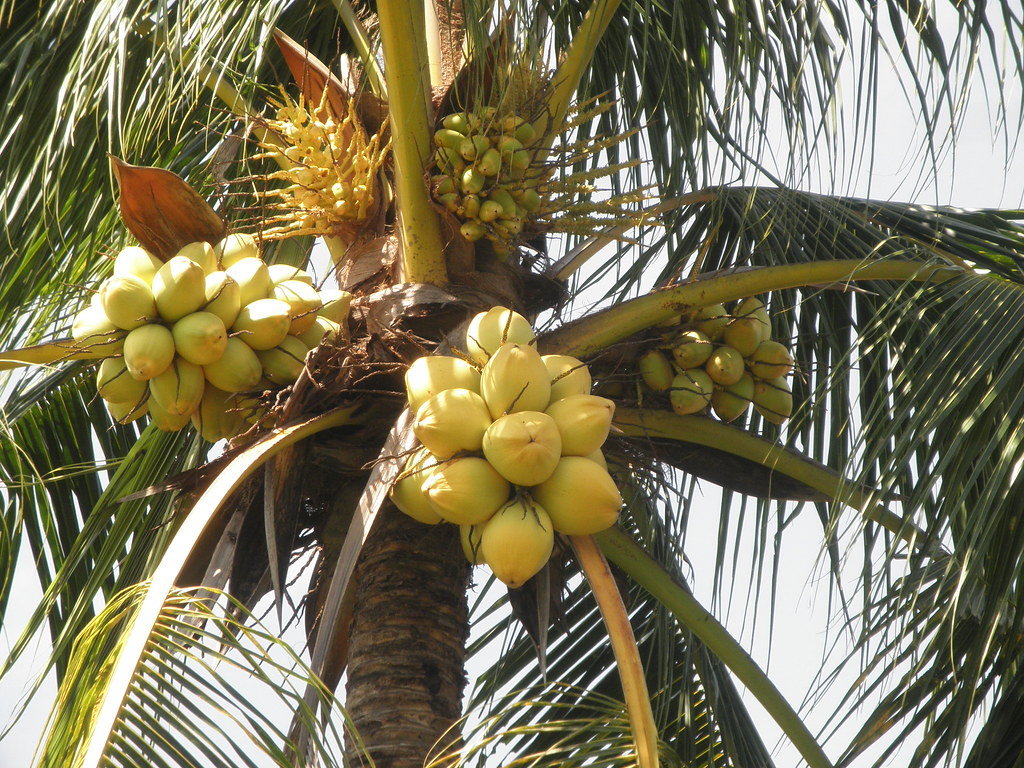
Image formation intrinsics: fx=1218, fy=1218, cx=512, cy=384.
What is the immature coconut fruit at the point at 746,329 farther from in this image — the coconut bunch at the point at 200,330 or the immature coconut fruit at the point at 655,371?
the coconut bunch at the point at 200,330

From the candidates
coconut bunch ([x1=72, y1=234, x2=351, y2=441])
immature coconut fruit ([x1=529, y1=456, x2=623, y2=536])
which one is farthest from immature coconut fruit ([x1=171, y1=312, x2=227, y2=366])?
immature coconut fruit ([x1=529, y1=456, x2=623, y2=536])

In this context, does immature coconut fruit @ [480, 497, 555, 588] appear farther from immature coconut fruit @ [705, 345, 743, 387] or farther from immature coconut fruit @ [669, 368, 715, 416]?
immature coconut fruit @ [705, 345, 743, 387]

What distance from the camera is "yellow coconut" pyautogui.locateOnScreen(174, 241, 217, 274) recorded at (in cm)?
267

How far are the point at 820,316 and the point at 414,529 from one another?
1.54 meters

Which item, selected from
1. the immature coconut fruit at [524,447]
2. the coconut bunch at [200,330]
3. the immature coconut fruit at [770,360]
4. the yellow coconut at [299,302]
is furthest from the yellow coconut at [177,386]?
the immature coconut fruit at [770,360]

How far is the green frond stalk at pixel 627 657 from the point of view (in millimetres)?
2176

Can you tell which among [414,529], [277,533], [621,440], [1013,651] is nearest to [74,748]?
[277,533]

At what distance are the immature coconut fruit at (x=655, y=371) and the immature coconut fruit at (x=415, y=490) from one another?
72 centimetres

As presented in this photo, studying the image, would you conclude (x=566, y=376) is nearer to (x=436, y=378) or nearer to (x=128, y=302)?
(x=436, y=378)

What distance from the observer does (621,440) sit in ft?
9.35

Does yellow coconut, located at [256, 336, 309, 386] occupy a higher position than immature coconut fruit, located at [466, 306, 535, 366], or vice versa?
yellow coconut, located at [256, 336, 309, 386]

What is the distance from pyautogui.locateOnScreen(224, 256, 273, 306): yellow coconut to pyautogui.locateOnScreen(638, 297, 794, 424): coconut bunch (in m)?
0.91

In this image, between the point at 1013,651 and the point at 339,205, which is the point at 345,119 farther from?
the point at 1013,651

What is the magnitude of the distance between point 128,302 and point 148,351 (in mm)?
120
